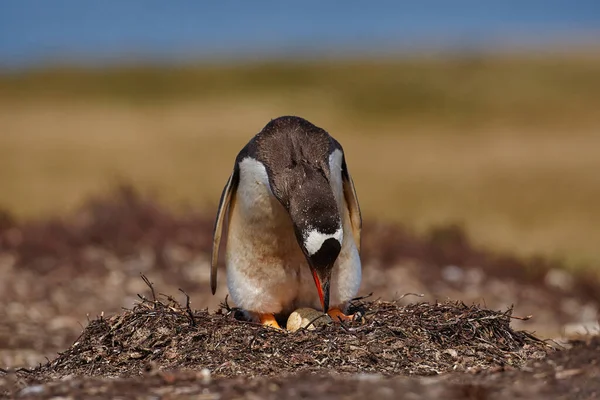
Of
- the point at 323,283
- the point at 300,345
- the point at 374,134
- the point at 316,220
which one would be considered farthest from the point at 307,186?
the point at 374,134

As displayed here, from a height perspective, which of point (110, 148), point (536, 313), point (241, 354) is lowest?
point (536, 313)

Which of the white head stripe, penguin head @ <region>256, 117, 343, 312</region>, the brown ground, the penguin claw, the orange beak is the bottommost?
the brown ground

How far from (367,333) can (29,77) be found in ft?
235

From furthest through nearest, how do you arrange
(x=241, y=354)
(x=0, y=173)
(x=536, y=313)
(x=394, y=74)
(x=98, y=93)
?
1. (x=394, y=74)
2. (x=98, y=93)
3. (x=0, y=173)
4. (x=536, y=313)
5. (x=241, y=354)

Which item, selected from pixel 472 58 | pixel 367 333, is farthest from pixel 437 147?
pixel 472 58

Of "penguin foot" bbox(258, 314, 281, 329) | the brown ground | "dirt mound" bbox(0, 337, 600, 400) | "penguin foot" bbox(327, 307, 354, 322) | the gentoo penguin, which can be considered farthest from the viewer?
"penguin foot" bbox(258, 314, 281, 329)

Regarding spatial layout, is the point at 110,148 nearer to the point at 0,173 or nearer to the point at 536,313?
the point at 0,173

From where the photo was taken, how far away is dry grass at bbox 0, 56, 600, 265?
1014 inches

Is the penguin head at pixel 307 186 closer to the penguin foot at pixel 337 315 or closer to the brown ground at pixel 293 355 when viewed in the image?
the penguin foot at pixel 337 315

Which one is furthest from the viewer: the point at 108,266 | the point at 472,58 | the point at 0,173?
the point at 472,58

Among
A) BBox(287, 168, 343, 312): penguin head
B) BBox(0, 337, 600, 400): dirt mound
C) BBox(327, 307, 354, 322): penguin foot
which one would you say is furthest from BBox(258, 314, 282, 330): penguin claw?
BBox(0, 337, 600, 400): dirt mound

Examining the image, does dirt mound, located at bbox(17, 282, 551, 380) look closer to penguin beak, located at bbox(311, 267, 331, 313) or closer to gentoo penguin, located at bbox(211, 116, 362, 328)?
penguin beak, located at bbox(311, 267, 331, 313)

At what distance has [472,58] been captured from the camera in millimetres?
80812

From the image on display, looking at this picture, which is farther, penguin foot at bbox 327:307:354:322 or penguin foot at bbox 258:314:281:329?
penguin foot at bbox 258:314:281:329
